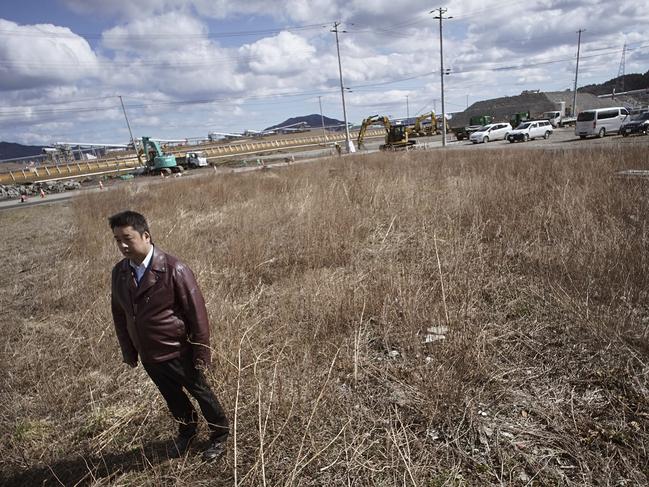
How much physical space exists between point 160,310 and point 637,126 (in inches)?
1007

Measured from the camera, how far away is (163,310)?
5.86 ft

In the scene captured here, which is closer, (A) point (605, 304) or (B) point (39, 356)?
(A) point (605, 304)

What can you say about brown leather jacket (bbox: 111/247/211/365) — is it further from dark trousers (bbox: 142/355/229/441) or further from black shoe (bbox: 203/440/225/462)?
black shoe (bbox: 203/440/225/462)

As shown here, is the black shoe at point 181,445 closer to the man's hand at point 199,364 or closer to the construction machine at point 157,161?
the man's hand at point 199,364

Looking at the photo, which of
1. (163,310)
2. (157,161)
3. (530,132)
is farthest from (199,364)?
(530,132)

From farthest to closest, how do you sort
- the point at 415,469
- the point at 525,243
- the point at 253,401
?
the point at 525,243 < the point at 253,401 < the point at 415,469

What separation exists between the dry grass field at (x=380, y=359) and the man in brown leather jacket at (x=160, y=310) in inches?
10.0

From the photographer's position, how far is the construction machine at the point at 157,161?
25516 millimetres

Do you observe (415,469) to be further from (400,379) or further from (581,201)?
(581,201)

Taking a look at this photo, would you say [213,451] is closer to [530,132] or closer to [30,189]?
[30,189]

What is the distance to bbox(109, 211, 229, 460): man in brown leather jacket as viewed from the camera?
1.75 m

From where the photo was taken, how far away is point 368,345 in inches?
116

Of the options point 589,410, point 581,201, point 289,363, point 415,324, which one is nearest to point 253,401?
point 289,363

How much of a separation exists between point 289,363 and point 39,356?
243 centimetres
